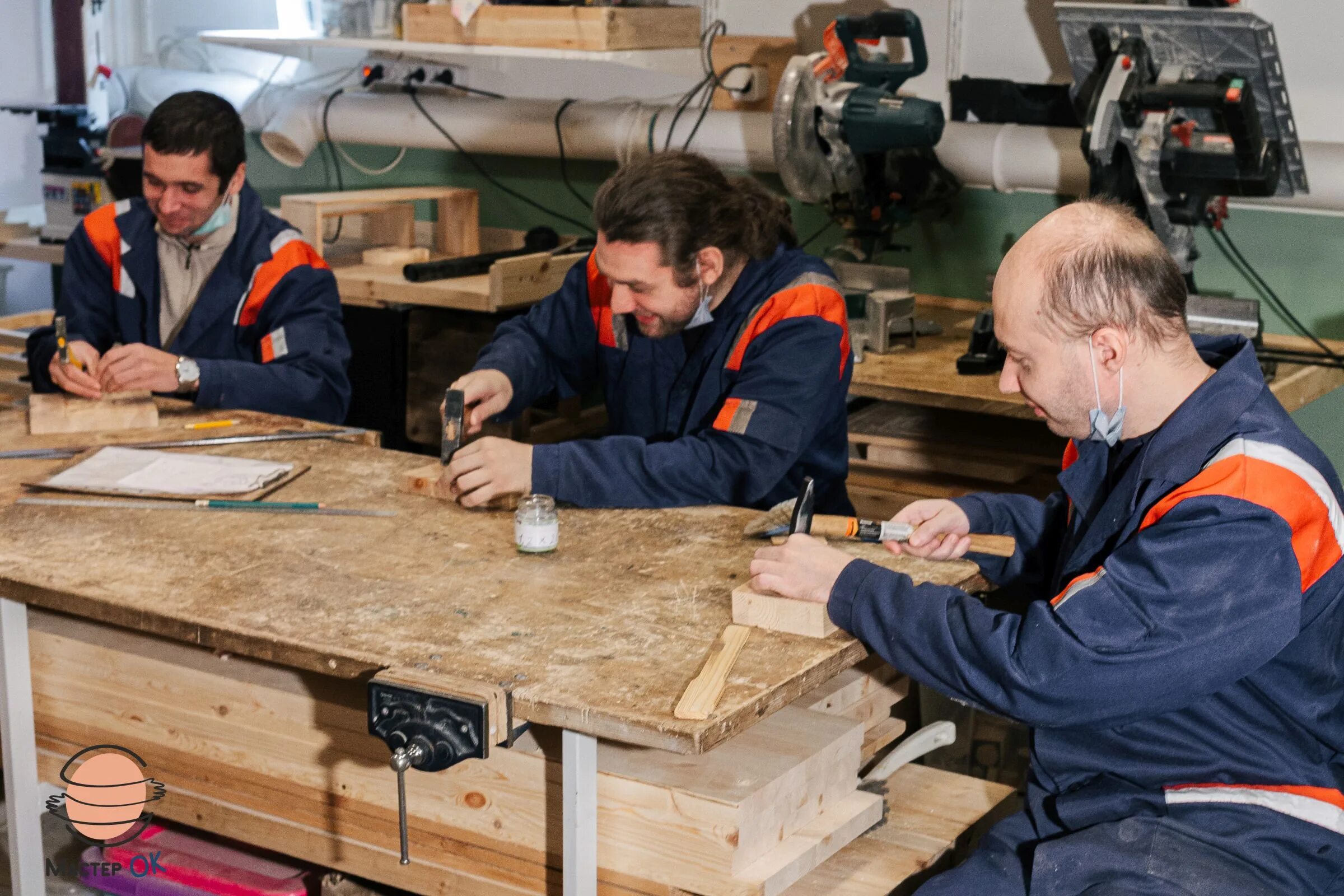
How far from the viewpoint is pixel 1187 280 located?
10.6 ft

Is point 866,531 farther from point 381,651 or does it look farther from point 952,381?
point 952,381

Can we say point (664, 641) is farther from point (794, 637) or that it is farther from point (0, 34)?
point (0, 34)

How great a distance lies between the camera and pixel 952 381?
2953 mm

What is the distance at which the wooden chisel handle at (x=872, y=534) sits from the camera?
1.92m

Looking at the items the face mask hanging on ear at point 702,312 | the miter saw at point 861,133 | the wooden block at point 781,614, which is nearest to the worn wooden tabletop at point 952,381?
the miter saw at point 861,133

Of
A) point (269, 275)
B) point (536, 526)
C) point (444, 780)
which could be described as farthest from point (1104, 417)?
point (269, 275)

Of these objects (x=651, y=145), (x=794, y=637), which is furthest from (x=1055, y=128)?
(x=794, y=637)

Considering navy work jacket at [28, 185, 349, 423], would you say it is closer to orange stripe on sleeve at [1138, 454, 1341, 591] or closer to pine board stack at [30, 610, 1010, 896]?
pine board stack at [30, 610, 1010, 896]

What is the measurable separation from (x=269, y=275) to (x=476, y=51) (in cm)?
114

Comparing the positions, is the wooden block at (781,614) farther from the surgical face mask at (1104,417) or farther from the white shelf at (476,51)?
the white shelf at (476,51)

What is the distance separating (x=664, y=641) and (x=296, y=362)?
1.46 metres

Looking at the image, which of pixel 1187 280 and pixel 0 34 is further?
pixel 0 34

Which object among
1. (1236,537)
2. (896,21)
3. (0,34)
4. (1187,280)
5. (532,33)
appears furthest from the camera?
(0,34)

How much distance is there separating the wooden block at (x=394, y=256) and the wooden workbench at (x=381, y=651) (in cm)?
195
